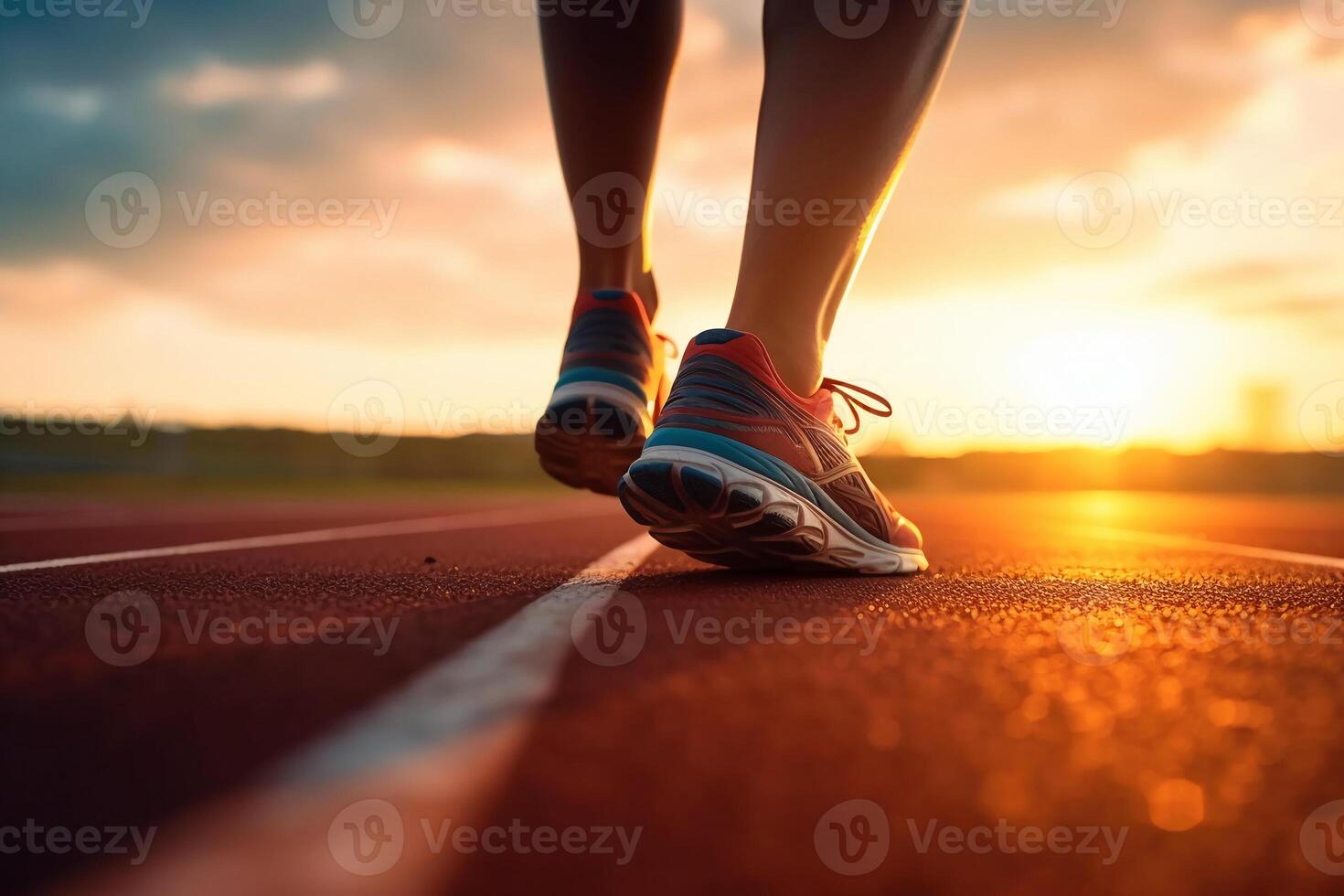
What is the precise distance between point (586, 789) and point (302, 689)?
29cm

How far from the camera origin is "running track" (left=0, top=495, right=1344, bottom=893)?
42cm

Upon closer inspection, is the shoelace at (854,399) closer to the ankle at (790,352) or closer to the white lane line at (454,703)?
the ankle at (790,352)

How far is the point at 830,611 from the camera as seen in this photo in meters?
1.04

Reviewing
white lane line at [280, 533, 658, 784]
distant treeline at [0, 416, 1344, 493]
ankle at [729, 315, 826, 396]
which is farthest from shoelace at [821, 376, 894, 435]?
distant treeline at [0, 416, 1344, 493]

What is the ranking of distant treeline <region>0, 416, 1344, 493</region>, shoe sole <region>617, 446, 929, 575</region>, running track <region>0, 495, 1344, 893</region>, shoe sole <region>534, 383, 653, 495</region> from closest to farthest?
1. running track <region>0, 495, 1344, 893</region>
2. shoe sole <region>617, 446, 929, 575</region>
3. shoe sole <region>534, 383, 653, 495</region>
4. distant treeline <region>0, 416, 1344, 493</region>

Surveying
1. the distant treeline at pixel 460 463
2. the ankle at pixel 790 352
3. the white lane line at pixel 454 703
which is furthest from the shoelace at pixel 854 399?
the distant treeline at pixel 460 463

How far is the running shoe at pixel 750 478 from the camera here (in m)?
1.32

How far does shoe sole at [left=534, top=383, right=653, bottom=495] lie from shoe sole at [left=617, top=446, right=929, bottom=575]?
472mm

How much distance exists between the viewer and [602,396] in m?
1.87

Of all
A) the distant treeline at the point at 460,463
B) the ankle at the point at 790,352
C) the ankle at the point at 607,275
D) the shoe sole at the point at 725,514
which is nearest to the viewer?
the shoe sole at the point at 725,514

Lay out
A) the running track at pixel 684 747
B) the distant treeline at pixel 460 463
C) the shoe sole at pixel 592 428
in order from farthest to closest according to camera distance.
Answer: the distant treeline at pixel 460 463, the shoe sole at pixel 592 428, the running track at pixel 684 747

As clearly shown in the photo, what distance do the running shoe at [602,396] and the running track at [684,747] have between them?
823 mm

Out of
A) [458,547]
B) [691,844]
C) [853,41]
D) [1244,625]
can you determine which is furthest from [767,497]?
[458,547]

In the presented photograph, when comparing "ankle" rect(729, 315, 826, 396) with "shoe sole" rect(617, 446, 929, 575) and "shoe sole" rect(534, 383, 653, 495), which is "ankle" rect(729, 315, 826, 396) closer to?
"shoe sole" rect(617, 446, 929, 575)
